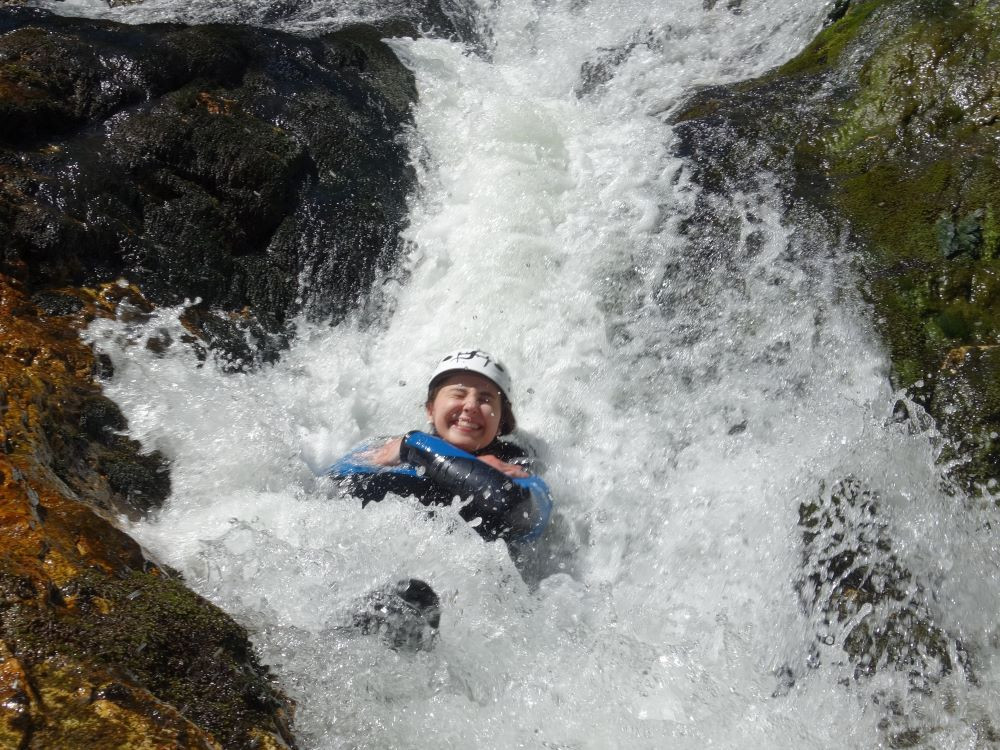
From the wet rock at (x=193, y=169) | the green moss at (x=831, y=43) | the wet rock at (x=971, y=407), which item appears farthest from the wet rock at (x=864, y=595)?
the green moss at (x=831, y=43)

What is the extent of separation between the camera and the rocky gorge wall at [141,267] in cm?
211

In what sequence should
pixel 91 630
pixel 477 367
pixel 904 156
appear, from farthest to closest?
pixel 904 156
pixel 477 367
pixel 91 630

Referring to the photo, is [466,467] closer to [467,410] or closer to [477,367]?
[467,410]

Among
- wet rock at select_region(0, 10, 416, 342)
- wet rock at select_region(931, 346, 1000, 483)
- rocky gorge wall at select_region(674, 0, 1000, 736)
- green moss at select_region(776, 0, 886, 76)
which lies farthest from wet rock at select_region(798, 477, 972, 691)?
green moss at select_region(776, 0, 886, 76)

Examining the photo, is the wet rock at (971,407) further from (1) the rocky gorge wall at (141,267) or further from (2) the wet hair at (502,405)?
(1) the rocky gorge wall at (141,267)

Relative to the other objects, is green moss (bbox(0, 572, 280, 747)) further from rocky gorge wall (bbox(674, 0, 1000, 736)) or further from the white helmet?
rocky gorge wall (bbox(674, 0, 1000, 736))

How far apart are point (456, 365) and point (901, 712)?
9.72 ft

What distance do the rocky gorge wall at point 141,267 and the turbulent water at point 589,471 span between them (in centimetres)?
24

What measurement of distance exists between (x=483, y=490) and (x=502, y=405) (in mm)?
981

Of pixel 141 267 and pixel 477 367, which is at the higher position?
pixel 477 367

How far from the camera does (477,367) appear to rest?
16.0ft

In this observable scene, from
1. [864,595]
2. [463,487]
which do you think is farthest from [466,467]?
[864,595]

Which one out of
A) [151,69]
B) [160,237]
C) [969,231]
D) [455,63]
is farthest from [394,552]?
[455,63]

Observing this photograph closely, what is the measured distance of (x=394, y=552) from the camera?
363cm
